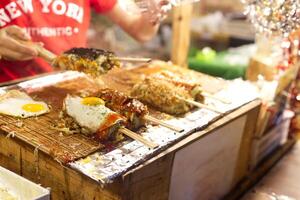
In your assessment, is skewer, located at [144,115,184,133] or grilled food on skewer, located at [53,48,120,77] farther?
grilled food on skewer, located at [53,48,120,77]

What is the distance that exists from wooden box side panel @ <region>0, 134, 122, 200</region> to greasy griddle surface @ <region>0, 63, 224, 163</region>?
0.04 m

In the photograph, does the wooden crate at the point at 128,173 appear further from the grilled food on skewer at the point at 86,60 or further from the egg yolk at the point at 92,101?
the grilled food on skewer at the point at 86,60

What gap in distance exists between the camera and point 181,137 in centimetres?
152

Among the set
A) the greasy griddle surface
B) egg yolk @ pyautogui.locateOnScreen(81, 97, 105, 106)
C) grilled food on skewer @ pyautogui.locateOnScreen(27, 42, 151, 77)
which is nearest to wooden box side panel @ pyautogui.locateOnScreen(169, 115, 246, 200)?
the greasy griddle surface

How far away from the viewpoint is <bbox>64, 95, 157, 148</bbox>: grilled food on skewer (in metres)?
1.45

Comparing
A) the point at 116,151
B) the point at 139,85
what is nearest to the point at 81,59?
the point at 139,85

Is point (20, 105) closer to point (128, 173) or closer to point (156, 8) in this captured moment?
point (128, 173)

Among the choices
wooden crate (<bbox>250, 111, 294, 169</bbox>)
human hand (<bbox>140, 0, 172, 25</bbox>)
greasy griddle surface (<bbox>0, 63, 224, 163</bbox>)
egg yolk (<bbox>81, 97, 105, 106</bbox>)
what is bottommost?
wooden crate (<bbox>250, 111, 294, 169</bbox>)

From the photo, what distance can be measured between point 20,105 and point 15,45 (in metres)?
0.30

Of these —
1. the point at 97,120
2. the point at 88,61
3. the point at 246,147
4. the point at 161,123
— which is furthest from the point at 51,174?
the point at 246,147

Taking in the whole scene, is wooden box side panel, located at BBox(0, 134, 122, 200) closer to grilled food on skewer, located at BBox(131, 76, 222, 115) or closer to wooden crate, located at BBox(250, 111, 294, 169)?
grilled food on skewer, located at BBox(131, 76, 222, 115)

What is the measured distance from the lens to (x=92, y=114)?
1475 mm

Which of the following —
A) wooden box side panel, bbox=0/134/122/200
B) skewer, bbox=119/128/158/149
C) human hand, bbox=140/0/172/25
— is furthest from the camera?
human hand, bbox=140/0/172/25

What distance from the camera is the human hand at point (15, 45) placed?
176 centimetres
